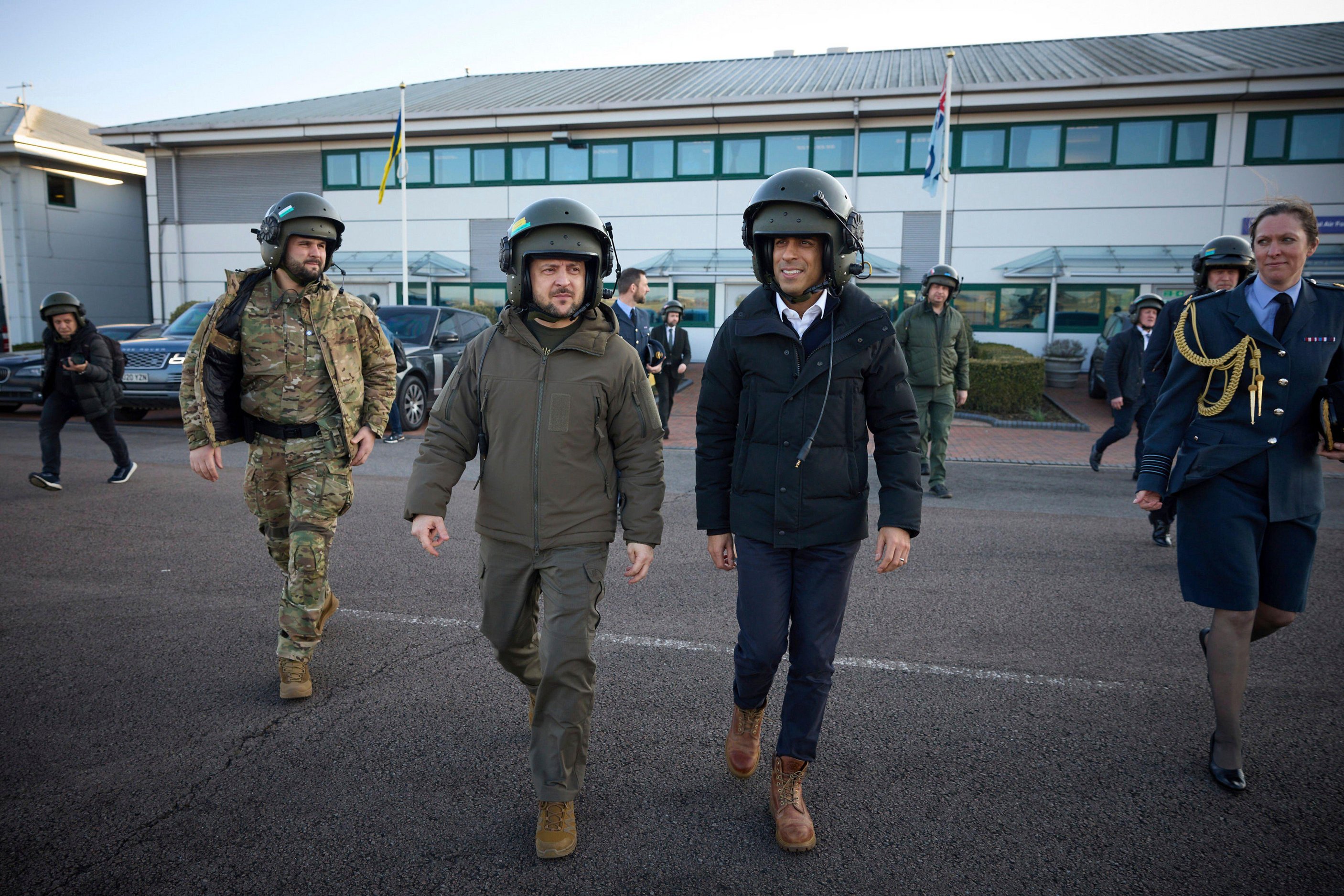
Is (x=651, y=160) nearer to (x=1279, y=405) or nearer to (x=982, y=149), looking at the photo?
(x=982, y=149)

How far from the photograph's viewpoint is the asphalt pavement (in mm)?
2656

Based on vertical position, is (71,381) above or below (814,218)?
below

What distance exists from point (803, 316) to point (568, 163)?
22748mm

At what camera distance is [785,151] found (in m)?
22.8

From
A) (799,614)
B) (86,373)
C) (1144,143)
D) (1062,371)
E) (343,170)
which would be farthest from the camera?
(343,170)

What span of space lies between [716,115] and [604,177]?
11.8 ft

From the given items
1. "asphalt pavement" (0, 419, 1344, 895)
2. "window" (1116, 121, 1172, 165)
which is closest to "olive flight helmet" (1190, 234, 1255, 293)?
"asphalt pavement" (0, 419, 1344, 895)

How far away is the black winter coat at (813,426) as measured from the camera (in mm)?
2852

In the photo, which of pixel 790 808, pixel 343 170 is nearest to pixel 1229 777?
pixel 790 808

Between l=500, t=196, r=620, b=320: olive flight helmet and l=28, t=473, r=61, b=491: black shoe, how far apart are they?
7128 mm

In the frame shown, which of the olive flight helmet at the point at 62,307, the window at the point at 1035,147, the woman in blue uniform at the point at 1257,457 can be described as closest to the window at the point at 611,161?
the window at the point at 1035,147


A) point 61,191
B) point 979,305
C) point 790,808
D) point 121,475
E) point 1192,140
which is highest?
point 1192,140

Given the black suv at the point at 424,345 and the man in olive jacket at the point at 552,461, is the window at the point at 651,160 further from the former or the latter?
the man in olive jacket at the point at 552,461

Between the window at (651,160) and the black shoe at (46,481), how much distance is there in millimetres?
18137
